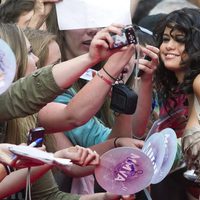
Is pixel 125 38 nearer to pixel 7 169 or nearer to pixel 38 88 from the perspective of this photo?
pixel 38 88

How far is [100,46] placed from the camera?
224 centimetres

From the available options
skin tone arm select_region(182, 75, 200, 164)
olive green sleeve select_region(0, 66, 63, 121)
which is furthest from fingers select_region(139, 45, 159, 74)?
olive green sleeve select_region(0, 66, 63, 121)

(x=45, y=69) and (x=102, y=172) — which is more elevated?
(x=45, y=69)

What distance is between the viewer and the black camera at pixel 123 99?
91.3 inches

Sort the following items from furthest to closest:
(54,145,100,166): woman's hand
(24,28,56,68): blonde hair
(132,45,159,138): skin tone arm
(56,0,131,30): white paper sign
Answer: (24,28,56,68): blonde hair, (132,45,159,138): skin tone arm, (56,0,131,30): white paper sign, (54,145,100,166): woman's hand

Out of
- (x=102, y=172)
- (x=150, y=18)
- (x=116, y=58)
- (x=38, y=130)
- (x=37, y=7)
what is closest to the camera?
(x=38, y=130)

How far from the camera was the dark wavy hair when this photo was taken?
8.67ft

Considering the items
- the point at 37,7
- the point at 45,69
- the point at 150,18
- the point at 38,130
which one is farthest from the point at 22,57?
the point at 150,18

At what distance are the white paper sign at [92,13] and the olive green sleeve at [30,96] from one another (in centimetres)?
51

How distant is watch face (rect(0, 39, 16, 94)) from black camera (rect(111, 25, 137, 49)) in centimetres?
37

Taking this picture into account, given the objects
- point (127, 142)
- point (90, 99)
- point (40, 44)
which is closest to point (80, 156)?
point (90, 99)

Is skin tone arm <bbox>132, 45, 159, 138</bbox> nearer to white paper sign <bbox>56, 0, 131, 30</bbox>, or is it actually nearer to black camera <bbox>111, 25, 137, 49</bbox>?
white paper sign <bbox>56, 0, 131, 30</bbox>

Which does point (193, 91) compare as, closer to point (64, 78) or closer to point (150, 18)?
point (64, 78)

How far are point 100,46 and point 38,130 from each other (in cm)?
41
